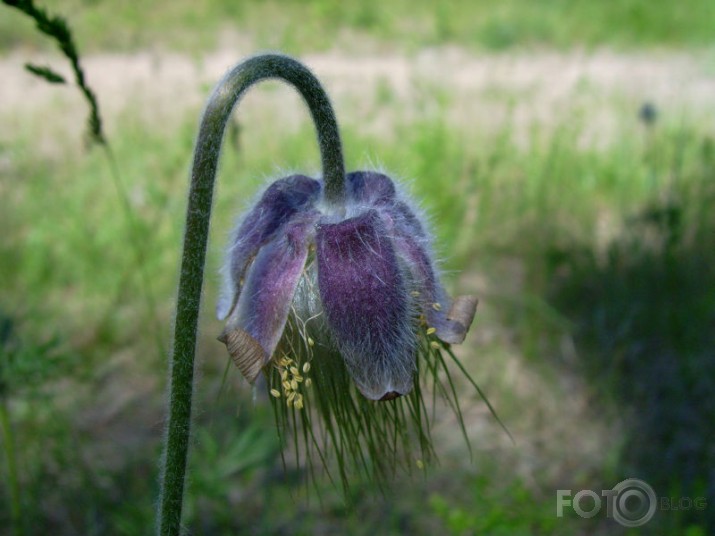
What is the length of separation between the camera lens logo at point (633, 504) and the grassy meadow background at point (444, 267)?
0.11 ft

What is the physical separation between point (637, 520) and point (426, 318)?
4.36 feet

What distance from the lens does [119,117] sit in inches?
181

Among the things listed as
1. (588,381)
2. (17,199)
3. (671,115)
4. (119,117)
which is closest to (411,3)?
(671,115)

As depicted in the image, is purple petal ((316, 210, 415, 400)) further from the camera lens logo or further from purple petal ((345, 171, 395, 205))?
the camera lens logo

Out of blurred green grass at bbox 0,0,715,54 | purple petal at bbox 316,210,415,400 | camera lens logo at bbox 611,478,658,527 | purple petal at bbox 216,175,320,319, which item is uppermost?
blurred green grass at bbox 0,0,715,54

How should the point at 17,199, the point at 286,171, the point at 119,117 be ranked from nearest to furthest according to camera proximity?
1. the point at 286,171
2. the point at 17,199
3. the point at 119,117

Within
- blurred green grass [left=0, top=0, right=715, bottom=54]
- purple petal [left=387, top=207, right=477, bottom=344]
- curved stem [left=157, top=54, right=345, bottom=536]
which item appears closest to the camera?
curved stem [left=157, top=54, right=345, bottom=536]

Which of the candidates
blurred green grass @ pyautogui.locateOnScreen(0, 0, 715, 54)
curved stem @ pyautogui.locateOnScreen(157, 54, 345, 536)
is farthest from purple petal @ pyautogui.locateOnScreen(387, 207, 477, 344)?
blurred green grass @ pyautogui.locateOnScreen(0, 0, 715, 54)

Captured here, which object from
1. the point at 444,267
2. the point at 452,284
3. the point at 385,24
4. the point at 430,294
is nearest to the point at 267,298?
the point at 430,294

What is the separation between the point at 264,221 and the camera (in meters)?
1.21

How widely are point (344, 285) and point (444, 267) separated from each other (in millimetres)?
1756

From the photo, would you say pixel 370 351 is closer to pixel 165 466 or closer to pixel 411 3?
pixel 165 466

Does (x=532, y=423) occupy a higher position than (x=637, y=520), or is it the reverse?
(x=532, y=423)

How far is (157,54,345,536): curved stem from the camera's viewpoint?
1.05m
